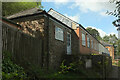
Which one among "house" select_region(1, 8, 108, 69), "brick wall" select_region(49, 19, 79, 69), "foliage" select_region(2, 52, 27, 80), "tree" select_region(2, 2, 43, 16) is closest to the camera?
"foliage" select_region(2, 52, 27, 80)

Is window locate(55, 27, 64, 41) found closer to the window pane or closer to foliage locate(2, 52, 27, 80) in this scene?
the window pane

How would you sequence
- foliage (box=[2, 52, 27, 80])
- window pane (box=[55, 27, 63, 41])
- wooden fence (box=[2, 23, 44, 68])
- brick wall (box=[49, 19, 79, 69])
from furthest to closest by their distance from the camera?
1. window pane (box=[55, 27, 63, 41])
2. brick wall (box=[49, 19, 79, 69])
3. wooden fence (box=[2, 23, 44, 68])
4. foliage (box=[2, 52, 27, 80])

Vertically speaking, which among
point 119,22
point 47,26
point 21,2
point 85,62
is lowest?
point 85,62

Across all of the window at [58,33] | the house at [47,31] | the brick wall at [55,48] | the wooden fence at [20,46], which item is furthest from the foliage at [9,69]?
the window at [58,33]

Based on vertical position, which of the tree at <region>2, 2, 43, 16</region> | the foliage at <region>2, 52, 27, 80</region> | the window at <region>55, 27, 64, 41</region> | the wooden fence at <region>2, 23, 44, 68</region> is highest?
the tree at <region>2, 2, 43, 16</region>

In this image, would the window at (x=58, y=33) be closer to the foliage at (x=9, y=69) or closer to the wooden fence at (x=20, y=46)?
the wooden fence at (x=20, y=46)

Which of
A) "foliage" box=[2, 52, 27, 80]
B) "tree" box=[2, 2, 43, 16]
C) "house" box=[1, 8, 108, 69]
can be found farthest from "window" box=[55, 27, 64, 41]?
"tree" box=[2, 2, 43, 16]

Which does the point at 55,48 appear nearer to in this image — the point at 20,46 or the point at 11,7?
the point at 20,46

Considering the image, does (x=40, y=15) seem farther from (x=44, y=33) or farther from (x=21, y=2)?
(x=21, y=2)

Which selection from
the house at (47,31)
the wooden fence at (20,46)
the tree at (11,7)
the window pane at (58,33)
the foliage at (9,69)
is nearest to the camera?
the foliage at (9,69)

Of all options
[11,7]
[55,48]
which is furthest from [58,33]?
[11,7]

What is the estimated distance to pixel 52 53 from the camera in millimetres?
8633

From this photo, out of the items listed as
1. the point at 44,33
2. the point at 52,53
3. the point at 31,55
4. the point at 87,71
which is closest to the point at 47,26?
the point at 44,33

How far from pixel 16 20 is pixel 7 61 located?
18.3 ft
